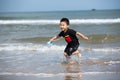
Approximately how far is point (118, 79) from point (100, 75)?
0.50 meters

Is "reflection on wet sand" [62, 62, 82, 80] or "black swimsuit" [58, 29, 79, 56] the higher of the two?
"black swimsuit" [58, 29, 79, 56]

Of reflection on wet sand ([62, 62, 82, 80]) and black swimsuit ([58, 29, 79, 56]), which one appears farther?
black swimsuit ([58, 29, 79, 56])

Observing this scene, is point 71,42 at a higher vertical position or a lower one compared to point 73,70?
higher

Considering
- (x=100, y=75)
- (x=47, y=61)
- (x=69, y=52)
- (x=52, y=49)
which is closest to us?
(x=100, y=75)

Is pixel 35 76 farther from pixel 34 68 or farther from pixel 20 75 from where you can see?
pixel 34 68

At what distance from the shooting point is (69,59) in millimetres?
8445

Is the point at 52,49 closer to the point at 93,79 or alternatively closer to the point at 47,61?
the point at 47,61

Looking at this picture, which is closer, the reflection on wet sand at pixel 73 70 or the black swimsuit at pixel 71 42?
the reflection on wet sand at pixel 73 70

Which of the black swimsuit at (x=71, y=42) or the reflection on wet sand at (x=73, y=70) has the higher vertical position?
the black swimsuit at (x=71, y=42)

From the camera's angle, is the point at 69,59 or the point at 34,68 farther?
the point at 69,59

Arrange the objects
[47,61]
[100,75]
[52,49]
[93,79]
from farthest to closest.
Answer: [52,49] → [47,61] → [100,75] → [93,79]

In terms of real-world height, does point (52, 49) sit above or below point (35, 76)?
above

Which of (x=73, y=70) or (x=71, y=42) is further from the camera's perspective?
(x=71, y=42)

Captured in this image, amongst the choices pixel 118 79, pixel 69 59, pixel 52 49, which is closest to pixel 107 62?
pixel 69 59
